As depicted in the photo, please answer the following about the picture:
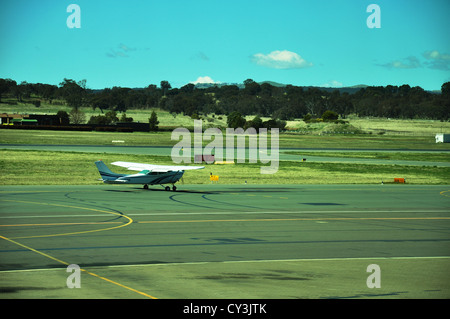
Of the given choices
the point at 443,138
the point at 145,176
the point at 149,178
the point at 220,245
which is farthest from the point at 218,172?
the point at 443,138

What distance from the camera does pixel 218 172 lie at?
2781 inches

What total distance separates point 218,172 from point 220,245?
44.2 m

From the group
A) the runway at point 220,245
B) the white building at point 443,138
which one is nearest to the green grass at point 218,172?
the runway at point 220,245

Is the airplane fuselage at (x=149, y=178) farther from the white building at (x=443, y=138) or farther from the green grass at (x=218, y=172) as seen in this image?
the white building at (x=443, y=138)

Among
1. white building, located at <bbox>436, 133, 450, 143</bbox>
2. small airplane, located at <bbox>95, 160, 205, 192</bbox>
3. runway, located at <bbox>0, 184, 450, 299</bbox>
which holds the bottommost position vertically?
runway, located at <bbox>0, 184, 450, 299</bbox>

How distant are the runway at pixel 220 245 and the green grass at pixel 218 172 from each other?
48.8 ft

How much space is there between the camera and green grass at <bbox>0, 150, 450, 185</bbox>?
62.1 m

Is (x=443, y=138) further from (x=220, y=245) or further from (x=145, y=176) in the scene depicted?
(x=220, y=245)

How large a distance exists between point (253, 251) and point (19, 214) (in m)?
17.1

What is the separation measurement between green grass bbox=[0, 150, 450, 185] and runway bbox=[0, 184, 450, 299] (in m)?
14.9

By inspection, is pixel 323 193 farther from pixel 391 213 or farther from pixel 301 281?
pixel 301 281

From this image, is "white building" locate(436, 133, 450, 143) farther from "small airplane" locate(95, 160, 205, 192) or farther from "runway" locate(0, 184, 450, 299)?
"small airplane" locate(95, 160, 205, 192)

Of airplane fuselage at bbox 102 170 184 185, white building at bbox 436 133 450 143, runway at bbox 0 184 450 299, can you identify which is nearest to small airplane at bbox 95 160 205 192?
airplane fuselage at bbox 102 170 184 185
